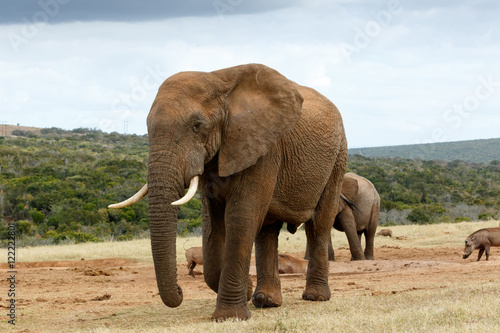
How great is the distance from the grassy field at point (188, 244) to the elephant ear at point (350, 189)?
3490 mm

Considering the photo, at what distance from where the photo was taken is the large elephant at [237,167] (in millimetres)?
7418

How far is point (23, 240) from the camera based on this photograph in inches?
960

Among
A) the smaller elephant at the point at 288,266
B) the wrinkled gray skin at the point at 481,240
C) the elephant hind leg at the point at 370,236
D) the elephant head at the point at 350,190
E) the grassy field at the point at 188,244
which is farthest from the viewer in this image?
the grassy field at the point at 188,244

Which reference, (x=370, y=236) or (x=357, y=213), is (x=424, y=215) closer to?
(x=370, y=236)

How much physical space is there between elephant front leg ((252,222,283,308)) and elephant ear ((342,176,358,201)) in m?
8.41

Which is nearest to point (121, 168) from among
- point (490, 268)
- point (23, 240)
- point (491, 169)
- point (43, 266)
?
point (23, 240)

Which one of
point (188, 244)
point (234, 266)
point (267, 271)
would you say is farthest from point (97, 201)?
point (234, 266)

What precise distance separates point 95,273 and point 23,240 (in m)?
10.3

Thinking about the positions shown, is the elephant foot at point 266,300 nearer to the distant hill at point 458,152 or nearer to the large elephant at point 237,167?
the large elephant at point 237,167

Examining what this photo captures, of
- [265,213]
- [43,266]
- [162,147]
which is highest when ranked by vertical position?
[162,147]

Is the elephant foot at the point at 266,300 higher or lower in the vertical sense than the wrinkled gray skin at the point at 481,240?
lower

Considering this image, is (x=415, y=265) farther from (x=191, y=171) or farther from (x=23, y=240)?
(x=23, y=240)

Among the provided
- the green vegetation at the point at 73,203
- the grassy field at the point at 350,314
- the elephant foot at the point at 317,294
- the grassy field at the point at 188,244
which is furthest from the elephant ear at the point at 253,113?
the green vegetation at the point at 73,203

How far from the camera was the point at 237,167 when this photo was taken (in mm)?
8039
